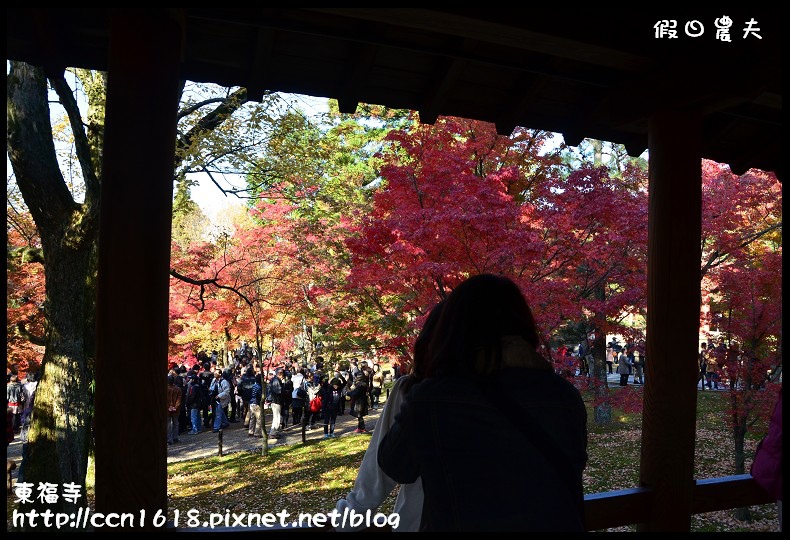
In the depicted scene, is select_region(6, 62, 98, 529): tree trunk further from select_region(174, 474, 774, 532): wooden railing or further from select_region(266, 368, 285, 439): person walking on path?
select_region(174, 474, 774, 532): wooden railing

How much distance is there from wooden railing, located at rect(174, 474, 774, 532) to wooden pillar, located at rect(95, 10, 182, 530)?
1.65 metres

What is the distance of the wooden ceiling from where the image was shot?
2236 millimetres

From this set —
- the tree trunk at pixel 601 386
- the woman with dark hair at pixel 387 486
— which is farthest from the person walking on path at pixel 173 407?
the woman with dark hair at pixel 387 486

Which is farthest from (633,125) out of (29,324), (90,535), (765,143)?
(29,324)

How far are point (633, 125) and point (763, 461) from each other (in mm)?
1717

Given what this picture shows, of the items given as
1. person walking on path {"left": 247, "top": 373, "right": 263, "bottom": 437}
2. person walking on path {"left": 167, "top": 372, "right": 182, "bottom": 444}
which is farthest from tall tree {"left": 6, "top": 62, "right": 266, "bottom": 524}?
person walking on path {"left": 247, "top": 373, "right": 263, "bottom": 437}

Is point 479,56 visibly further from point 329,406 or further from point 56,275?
point 329,406

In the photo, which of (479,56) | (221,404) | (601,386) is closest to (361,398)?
(221,404)

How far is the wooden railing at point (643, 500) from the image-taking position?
247 centimetres

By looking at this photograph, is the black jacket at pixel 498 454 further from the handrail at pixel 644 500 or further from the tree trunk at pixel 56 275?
the tree trunk at pixel 56 275

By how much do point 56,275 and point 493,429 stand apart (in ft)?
21.1

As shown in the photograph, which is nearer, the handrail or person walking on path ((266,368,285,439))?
the handrail

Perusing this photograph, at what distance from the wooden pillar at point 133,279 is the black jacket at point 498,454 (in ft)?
3.32

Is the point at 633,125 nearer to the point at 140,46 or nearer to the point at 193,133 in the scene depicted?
the point at 140,46
